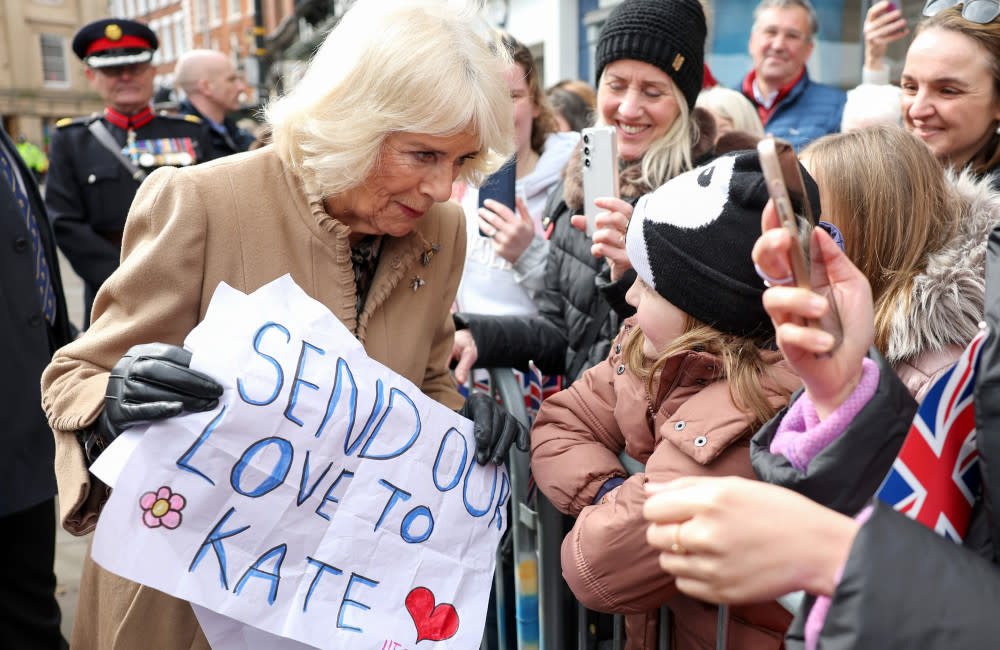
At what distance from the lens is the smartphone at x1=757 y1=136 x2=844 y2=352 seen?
32.7 inches

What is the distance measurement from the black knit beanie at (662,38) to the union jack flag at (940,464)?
1.75 meters

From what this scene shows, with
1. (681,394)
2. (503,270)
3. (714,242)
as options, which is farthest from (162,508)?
(503,270)

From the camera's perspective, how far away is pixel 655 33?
2.56 m

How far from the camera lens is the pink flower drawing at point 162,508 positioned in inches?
54.3

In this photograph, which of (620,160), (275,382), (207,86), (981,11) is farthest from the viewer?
(207,86)

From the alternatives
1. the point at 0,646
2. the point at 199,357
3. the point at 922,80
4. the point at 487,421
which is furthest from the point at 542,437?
the point at 0,646

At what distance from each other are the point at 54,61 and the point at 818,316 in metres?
56.0

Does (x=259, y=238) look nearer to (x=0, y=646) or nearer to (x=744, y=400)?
(x=744, y=400)

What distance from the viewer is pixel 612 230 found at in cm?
205

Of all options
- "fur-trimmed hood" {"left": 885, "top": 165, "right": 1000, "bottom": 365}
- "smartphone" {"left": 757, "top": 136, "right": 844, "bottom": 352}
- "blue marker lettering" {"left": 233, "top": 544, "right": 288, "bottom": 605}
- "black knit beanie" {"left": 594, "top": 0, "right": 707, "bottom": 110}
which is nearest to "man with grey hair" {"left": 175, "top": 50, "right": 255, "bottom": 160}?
"black knit beanie" {"left": 594, "top": 0, "right": 707, "bottom": 110}

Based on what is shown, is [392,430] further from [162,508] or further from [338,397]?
[162,508]

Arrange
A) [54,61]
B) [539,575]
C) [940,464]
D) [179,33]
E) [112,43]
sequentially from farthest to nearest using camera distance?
[179,33]
[54,61]
[112,43]
[539,575]
[940,464]

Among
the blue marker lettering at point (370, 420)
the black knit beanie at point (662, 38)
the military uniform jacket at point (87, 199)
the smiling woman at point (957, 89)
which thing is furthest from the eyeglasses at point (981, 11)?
the military uniform jacket at point (87, 199)

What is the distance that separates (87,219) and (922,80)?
162 inches
